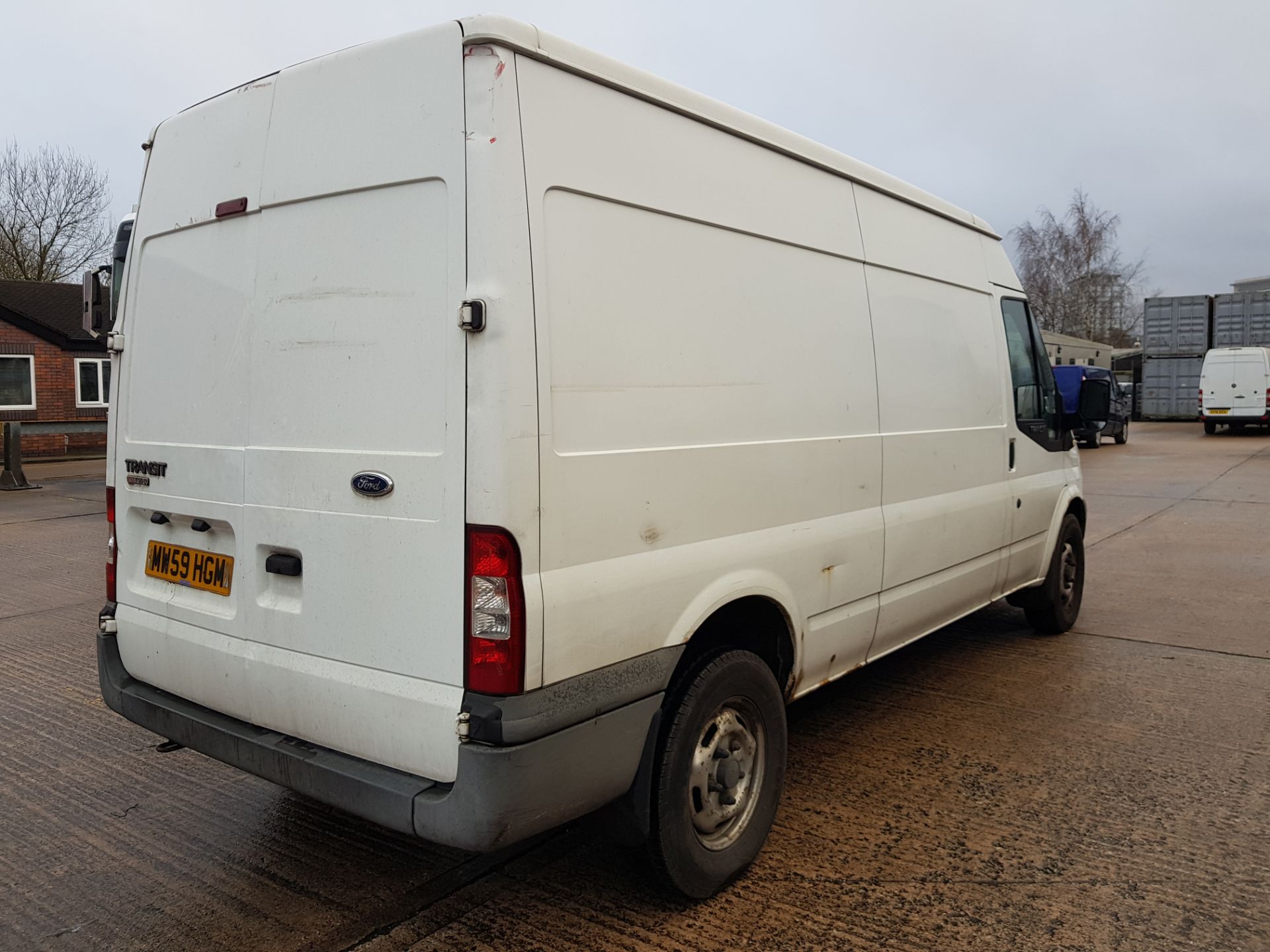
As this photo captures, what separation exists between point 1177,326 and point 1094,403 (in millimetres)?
33807

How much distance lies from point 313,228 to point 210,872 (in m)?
2.16

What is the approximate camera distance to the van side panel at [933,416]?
13.5 feet

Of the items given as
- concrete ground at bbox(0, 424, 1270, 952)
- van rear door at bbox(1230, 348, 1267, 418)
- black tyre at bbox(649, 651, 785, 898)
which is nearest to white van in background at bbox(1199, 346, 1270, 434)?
van rear door at bbox(1230, 348, 1267, 418)

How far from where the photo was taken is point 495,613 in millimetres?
2473

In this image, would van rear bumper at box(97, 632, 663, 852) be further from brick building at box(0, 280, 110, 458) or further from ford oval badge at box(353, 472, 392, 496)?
brick building at box(0, 280, 110, 458)

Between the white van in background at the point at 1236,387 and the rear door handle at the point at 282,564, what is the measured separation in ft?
101

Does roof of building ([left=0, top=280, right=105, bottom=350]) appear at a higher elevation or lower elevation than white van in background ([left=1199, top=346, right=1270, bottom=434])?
higher

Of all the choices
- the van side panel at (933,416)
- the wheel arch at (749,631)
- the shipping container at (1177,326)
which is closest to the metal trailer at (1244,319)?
the shipping container at (1177,326)

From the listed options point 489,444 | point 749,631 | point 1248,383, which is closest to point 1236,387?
point 1248,383

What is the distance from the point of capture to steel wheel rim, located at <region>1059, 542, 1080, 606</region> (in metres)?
6.17

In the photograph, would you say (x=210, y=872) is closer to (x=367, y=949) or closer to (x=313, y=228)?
(x=367, y=949)

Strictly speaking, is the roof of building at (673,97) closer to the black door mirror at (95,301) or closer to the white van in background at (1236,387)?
the black door mirror at (95,301)

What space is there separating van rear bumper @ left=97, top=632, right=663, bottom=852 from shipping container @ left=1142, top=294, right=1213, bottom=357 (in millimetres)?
37036

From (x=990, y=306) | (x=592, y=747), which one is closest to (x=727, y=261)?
(x=592, y=747)
